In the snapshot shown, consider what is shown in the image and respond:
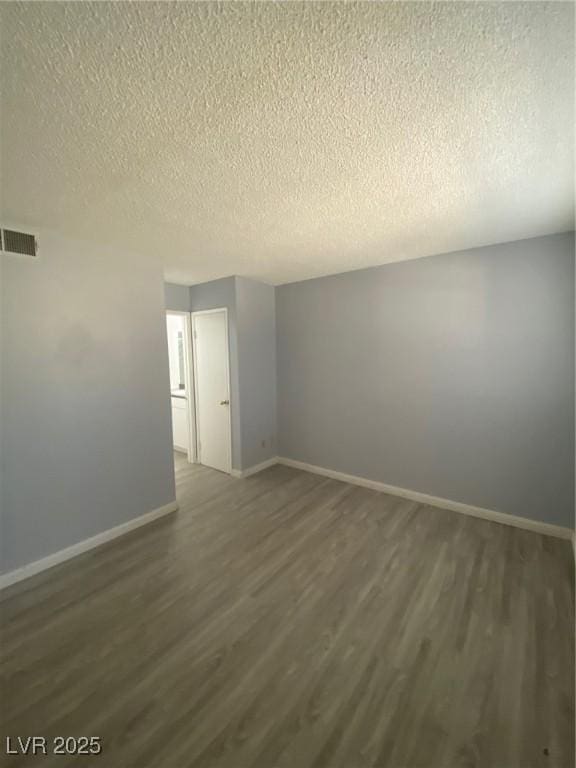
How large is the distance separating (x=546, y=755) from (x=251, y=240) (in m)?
3.24

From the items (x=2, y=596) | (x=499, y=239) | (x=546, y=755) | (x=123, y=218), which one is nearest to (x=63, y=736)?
(x=2, y=596)

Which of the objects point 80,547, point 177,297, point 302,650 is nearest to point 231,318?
point 177,297

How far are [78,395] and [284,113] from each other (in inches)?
91.9

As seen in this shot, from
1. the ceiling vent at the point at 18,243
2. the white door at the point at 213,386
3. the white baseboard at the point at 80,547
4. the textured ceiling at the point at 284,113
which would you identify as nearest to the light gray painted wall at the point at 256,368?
the white door at the point at 213,386

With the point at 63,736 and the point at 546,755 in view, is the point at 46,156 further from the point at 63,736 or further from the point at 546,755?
the point at 546,755

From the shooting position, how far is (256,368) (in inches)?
155

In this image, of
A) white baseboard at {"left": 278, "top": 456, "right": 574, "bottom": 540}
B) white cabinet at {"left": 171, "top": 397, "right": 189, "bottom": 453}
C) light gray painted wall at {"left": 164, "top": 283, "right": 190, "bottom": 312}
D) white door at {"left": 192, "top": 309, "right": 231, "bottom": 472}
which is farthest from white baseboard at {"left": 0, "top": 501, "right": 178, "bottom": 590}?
light gray painted wall at {"left": 164, "top": 283, "right": 190, "bottom": 312}

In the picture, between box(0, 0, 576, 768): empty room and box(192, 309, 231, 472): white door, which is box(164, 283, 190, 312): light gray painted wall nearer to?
box(0, 0, 576, 768): empty room

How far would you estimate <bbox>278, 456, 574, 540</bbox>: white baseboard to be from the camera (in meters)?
2.48

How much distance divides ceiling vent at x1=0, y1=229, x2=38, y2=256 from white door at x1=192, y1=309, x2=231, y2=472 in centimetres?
192

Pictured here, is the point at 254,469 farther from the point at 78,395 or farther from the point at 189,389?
the point at 78,395

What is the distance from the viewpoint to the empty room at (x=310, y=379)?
985 millimetres

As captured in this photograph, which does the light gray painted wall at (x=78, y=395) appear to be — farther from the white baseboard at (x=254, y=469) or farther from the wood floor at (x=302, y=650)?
the white baseboard at (x=254, y=469)

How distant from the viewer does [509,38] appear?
896 millimetres
